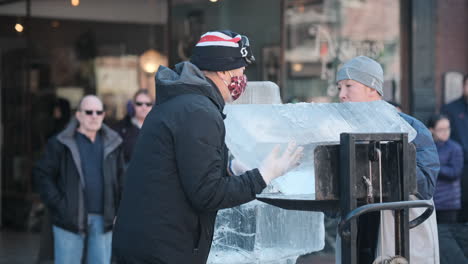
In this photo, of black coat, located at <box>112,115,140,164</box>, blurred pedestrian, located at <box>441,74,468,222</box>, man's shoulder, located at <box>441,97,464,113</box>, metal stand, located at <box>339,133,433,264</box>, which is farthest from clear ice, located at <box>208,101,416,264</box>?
man's shoulder, located at <box>441,97,464,113</box>

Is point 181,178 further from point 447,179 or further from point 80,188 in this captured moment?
point 447,179

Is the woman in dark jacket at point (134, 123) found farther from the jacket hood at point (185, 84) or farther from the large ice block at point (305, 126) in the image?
the jacket hood at point (185, 84)

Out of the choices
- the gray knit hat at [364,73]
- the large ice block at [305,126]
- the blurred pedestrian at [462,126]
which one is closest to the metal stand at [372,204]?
the large ice block at [305,126]

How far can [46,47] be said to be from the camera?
38.1 feet

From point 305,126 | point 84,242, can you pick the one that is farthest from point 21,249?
point 305,126

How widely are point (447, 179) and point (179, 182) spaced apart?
5.22 meters

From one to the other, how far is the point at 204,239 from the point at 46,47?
28.6ft

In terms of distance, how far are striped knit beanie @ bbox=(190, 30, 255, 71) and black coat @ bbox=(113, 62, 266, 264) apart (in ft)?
0.45

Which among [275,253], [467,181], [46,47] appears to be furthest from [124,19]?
[275,253]

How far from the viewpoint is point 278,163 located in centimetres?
341

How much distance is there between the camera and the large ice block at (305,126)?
3.75 m

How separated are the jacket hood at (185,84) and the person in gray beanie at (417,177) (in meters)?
0.95

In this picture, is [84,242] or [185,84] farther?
[84,242]

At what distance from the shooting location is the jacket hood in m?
3.44
